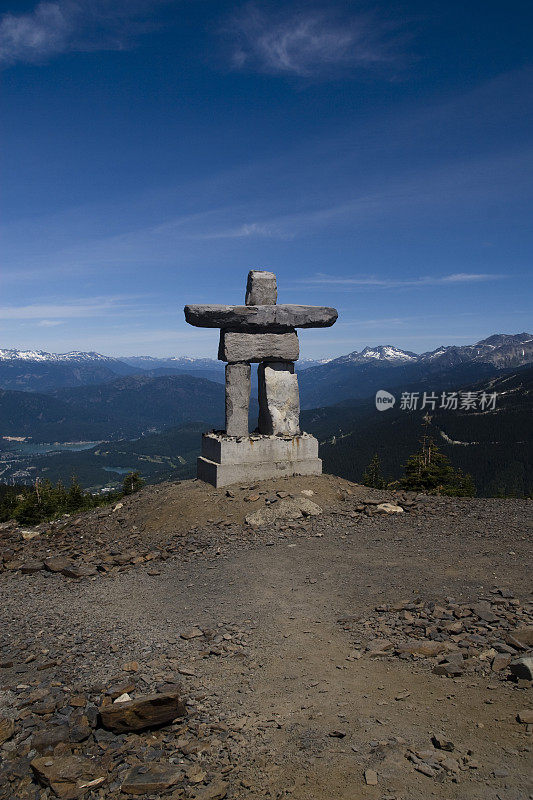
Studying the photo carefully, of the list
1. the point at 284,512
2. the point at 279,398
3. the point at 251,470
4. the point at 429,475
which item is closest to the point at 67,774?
the point at 284,512

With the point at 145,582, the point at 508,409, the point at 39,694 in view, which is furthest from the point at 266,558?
the point at 508,409

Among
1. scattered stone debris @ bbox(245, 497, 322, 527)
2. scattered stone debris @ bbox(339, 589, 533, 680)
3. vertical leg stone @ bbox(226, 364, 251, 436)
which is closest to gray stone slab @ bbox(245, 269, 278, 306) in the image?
vertical leg stone @ bbox(226, 364, 251, 436)

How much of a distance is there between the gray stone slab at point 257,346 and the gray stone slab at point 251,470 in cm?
361

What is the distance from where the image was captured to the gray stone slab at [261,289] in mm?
17688

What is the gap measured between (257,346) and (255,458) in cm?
389

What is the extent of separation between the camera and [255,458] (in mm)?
16594

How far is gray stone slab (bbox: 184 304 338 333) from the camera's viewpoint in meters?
16.7

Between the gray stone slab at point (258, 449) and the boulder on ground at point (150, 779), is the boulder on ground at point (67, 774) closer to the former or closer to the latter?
the boulder on ground at point (150, 779)

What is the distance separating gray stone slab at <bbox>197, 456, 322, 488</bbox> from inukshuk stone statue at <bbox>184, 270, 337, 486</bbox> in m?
0.03

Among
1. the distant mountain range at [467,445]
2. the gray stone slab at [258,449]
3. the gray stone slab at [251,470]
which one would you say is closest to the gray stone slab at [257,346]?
the gray stone slab at [258,449]

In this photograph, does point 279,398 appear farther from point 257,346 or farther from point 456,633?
point 456,633

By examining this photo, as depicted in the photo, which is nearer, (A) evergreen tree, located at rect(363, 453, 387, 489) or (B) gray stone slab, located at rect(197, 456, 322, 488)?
(B) gray stone slab, located at rect(197, 456, 322, 488)

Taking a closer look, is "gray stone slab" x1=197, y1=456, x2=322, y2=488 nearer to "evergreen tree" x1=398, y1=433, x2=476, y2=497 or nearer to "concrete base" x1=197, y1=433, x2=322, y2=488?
"concrete base" x1=197, y1=433, x2=322, y2=488

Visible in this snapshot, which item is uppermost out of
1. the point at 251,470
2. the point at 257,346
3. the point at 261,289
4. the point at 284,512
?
the point at 261,289
